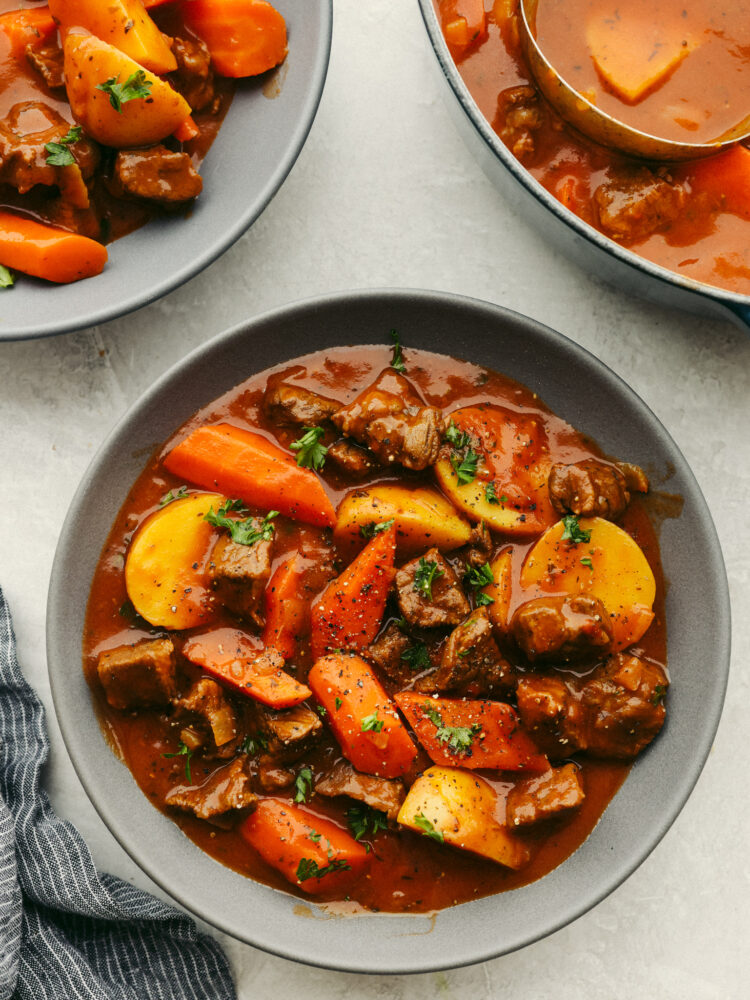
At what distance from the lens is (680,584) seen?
10.3ft

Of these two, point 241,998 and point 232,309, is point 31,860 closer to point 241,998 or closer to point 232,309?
point 241,998

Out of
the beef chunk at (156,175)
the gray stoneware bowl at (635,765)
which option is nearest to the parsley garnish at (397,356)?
the gray stoneware bowl at (635,765)

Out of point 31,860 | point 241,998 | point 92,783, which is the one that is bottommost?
point 241,998

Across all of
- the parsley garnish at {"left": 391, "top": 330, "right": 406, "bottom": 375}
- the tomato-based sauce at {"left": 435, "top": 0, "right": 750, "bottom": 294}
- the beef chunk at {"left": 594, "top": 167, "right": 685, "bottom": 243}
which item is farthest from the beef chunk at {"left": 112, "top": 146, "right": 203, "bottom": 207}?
the beef chunk at {"left": 594, "top": 167, "right": 685, "bottom": 243}

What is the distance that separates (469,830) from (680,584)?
1.09 meters

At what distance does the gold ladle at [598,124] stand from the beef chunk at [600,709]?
168cm

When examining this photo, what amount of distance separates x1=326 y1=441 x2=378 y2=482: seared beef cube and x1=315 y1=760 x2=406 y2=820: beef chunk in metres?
0.98

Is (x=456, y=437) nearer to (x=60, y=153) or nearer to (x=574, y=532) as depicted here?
(x=574, y=532)

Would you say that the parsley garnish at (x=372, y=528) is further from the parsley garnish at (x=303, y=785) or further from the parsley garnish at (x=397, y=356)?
the parsley garnish at (x=303, y=785)

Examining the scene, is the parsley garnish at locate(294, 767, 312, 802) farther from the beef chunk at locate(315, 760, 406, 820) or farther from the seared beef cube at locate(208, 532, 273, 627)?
the seared beef cube at locate(208, 532, 273, 627)

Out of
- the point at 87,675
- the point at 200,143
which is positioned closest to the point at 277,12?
the point at 200,143

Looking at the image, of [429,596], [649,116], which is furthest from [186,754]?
[649,116]

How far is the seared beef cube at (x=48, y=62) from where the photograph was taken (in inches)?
121

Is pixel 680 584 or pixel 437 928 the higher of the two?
pixel 680 584
